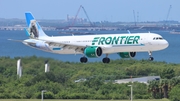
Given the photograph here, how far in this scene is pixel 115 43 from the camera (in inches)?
3108

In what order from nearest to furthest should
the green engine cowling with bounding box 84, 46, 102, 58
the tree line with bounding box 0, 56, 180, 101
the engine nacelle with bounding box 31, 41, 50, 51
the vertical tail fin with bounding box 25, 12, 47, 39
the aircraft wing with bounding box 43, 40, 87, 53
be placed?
the green engine cowling with bounding box 84, 46, 102, 58
the aircraft wing with bounding box 43, 40, 87, 53
the engine nacelle with bounding box 31, 41, 50, 51
the vertical tail fin with bounding box 25, 12, 47, 39
the tree line with bounding box 0, 56, 180, 101

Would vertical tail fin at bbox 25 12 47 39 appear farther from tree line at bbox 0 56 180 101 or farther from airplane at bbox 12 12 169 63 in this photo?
tree line at bbox 0 56 180 101

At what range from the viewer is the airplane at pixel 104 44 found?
77.6m

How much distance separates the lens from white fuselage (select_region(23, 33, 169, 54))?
7756 centimetres

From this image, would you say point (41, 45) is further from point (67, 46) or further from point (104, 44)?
point (104, 44)

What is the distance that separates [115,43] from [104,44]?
7.59 feet

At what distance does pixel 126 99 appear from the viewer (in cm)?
10831

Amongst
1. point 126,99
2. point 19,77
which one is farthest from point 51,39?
point 19,77

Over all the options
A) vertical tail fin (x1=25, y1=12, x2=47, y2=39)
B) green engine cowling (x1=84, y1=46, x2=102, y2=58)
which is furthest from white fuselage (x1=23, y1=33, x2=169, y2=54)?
vertical tail fin (x1=25, y1=12, x2=47, y2=39)

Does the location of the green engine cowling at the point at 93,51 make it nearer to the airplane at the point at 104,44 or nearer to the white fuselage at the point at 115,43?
the airplane at the point at 104,44

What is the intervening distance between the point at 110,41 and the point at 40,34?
1729 centimetres

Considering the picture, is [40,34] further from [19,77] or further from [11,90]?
[19,77]

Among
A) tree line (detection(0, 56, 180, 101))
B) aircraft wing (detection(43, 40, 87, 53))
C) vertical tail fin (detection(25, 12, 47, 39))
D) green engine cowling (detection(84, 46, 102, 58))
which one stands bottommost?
tree line (detection(0, 56, 180, 101))

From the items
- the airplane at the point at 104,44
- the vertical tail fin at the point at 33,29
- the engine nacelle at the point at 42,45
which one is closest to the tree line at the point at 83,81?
the vertical tail fin at the point at 33,29
